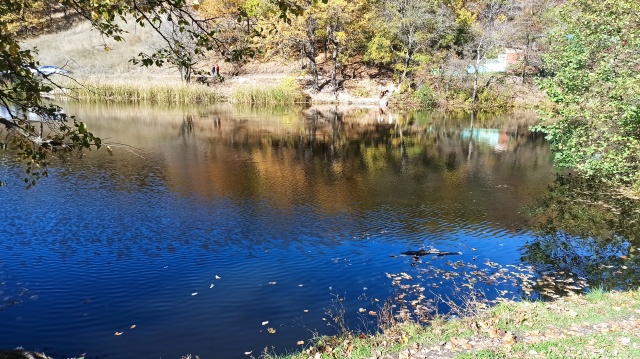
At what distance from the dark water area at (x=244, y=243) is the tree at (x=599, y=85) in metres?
3.25

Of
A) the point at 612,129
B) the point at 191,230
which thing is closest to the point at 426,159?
the point at 612,129

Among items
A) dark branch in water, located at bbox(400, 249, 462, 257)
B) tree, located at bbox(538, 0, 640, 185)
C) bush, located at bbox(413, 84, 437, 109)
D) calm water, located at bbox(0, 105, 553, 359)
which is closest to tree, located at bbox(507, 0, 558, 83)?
bush, located at bbox(413, 84, 437, 109)

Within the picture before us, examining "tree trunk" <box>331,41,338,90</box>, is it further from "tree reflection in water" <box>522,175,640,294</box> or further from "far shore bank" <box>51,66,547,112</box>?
"tree reflection in water" <box>522,175,640,294</box>

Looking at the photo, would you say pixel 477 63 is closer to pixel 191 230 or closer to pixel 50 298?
pixel 191 230

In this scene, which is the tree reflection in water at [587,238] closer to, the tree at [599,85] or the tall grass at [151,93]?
the tree at [599,85]

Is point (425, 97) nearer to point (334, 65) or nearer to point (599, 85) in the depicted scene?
point (334, 65)

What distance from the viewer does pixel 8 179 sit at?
19641mm

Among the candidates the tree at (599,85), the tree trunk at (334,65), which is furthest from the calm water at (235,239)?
the tree trunk at (334,65)

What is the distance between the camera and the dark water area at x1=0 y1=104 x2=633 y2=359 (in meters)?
9.59

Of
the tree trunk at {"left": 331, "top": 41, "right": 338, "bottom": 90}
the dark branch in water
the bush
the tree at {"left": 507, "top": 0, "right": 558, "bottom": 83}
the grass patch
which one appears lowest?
the dark branch in water

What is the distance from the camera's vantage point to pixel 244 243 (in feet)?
46.0

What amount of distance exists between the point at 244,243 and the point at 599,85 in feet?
44.5

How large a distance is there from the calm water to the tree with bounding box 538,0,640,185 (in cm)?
345

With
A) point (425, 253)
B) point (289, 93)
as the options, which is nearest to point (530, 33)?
point (289, 93)
